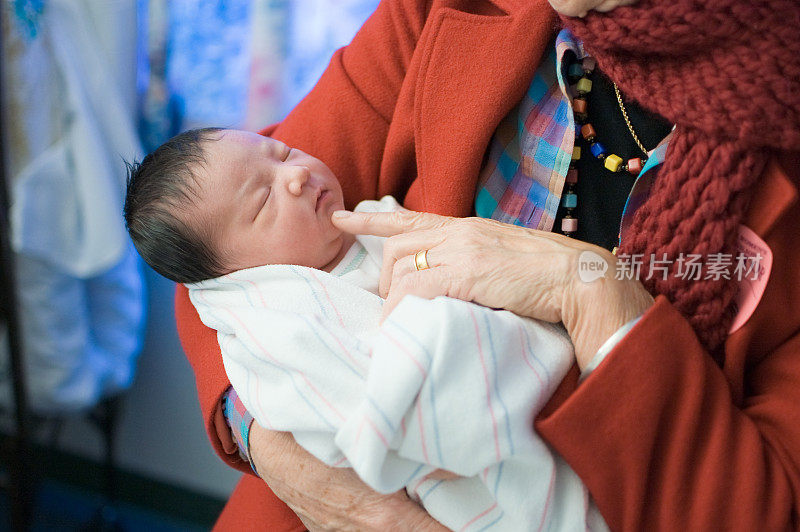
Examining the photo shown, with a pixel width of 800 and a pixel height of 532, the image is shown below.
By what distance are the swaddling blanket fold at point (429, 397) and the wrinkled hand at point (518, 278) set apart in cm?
4

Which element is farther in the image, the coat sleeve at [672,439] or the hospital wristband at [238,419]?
the hospital wristband at [238,419]

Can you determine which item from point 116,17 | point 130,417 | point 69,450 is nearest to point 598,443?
point 116,17

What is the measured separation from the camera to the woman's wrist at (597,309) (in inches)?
34.2

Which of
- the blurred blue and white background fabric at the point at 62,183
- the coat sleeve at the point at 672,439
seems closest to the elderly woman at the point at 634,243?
the coat sleeve at the point at 672,439

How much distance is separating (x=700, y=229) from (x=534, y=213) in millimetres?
315

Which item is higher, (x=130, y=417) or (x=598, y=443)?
(x=598, y=443)

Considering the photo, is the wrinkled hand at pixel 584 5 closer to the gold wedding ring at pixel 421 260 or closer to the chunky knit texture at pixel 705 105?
the chunky knit texture at pixel 705 105

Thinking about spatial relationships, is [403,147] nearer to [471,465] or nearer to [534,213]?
[534,213]

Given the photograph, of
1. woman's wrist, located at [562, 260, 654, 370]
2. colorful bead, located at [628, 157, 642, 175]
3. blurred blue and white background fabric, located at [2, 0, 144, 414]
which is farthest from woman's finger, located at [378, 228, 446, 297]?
blurred blue and white background fabric, located at [2, 0, 144, 414]

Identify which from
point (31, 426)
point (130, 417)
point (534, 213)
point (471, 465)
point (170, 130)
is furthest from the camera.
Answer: point (130, 417)

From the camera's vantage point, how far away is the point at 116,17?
6.64 feet

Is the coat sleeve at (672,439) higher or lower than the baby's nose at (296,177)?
lower

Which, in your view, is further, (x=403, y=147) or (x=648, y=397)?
(x=403, y=147)

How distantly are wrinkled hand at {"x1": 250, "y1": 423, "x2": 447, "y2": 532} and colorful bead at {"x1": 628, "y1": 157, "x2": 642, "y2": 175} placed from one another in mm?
601
